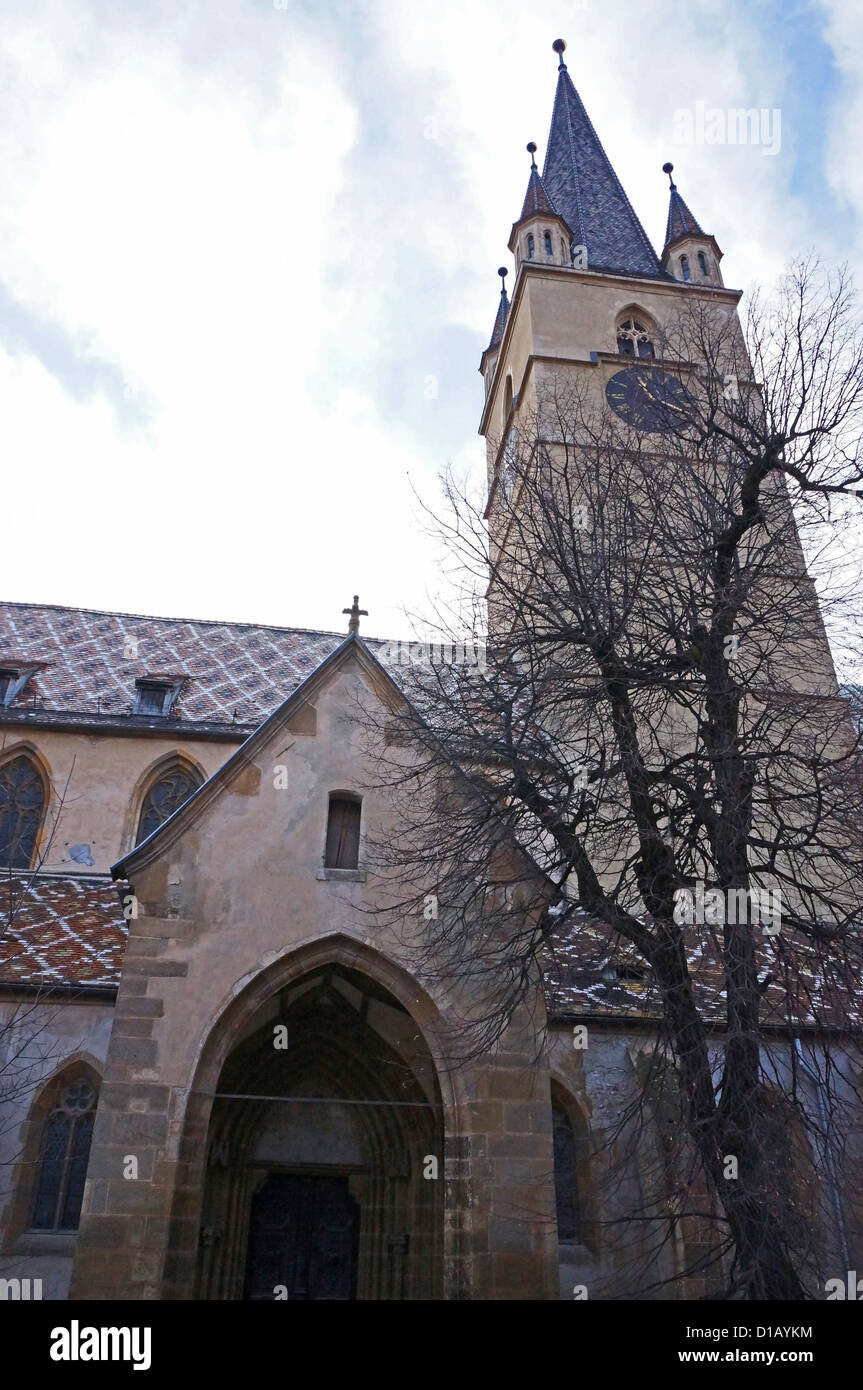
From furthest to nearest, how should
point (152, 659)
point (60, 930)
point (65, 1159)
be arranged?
point (152, 659) → point (60, 930) → point (65, 1159)

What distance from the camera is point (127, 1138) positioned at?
902 centimetres

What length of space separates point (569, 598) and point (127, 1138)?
20.7 ft

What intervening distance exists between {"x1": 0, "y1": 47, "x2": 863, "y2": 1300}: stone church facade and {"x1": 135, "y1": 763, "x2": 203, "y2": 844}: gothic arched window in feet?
0.12

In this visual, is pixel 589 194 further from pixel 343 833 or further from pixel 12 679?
pixel 343 833

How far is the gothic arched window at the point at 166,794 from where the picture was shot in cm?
1592

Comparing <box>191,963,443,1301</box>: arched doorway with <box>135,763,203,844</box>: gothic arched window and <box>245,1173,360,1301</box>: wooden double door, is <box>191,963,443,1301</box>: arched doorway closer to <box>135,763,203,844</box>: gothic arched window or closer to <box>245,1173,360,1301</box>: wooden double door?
<box>245,1173,360,1301</box>: wooden double door

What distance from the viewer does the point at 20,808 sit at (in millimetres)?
15766

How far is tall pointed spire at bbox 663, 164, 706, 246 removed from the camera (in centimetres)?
2878

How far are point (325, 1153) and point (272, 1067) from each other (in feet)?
4.18

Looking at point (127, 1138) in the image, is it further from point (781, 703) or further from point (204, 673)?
point (204, 673)

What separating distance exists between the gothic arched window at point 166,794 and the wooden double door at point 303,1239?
5899mm

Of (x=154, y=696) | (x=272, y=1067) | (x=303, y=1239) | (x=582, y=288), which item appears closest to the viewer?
(x=303, y=1239)

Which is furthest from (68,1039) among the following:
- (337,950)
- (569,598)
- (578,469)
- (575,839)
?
(578,469)

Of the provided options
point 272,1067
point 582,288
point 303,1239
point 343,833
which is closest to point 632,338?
point 582,288
